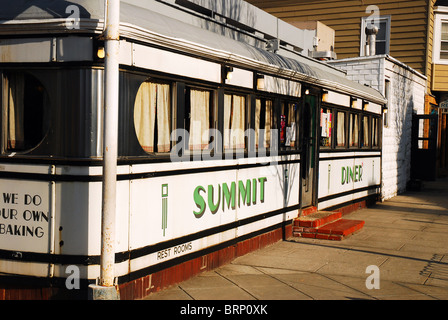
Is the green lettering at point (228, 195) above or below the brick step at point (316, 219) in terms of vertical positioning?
above

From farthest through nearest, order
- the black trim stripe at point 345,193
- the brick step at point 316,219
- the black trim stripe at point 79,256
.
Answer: the black trim stripe at point 345,193
the brick step at point 316,219
the black trim stripe at point 79,256

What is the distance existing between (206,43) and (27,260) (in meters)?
3.21

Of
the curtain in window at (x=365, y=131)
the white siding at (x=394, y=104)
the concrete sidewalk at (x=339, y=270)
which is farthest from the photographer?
the white siding at (x=394, y=104)

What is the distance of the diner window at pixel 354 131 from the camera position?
13656 mm

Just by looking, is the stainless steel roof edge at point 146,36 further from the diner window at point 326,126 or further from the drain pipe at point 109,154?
the diner window at point 326,126

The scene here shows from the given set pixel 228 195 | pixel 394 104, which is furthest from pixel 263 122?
pixel 394 104

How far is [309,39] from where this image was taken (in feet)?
53.0

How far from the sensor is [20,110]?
5.88m

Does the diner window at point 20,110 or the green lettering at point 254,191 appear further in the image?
the green lettering at point 254,191

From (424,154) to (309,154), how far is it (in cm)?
934

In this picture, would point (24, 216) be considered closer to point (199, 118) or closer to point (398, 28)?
point (199, 118)

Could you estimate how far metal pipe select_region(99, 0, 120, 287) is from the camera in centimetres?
532

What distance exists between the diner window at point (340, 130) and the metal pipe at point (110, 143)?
802cm

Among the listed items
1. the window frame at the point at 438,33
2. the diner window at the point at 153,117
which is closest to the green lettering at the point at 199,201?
the diner window at the point at 153,117
